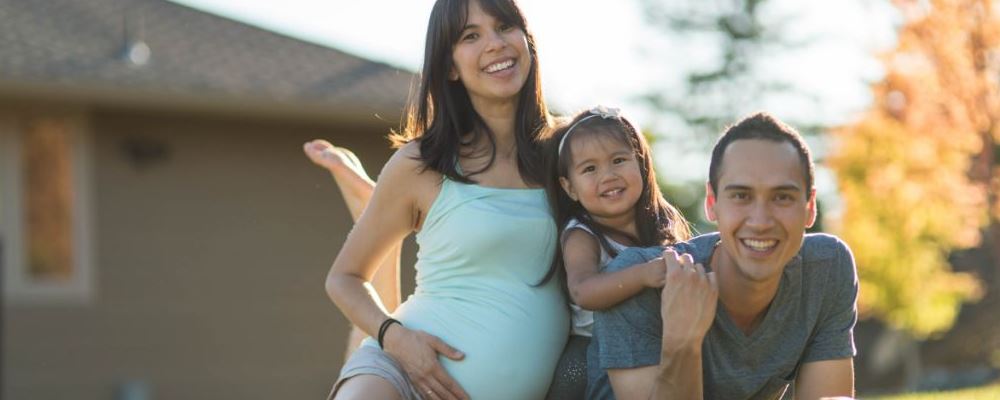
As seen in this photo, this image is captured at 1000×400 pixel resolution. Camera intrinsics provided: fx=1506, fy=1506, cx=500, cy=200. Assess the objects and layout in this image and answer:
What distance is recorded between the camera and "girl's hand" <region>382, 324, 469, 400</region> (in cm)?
457

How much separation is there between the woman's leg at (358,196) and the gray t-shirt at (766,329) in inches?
75.4

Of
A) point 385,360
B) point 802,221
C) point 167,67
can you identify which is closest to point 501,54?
point 385,360

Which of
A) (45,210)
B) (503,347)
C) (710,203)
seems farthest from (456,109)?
(45,210)

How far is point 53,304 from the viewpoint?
12.1 metres

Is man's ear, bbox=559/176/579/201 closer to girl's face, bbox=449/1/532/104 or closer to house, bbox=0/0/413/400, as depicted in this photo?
girl's face, bbox=449/1/532/104

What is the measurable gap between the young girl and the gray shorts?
51cm

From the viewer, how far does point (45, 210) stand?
40.7 feet

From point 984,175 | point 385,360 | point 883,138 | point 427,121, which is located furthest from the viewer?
point 883,138

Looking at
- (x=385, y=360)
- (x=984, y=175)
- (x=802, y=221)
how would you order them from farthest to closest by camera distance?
(x=984, y=175) < (x=385, y=360) < (x=802, y=221)

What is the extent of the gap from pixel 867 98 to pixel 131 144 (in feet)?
29.0

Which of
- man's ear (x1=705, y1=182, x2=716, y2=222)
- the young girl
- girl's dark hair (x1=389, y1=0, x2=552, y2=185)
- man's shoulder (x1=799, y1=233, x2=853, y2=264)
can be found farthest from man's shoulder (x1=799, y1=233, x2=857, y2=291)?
girl's dark hair (x1=389, y1=0, x2=552, y2=185)

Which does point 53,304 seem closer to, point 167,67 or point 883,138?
point 167,67

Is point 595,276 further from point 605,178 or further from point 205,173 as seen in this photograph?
point 205,173

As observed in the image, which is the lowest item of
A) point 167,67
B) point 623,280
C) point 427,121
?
point 623,280
